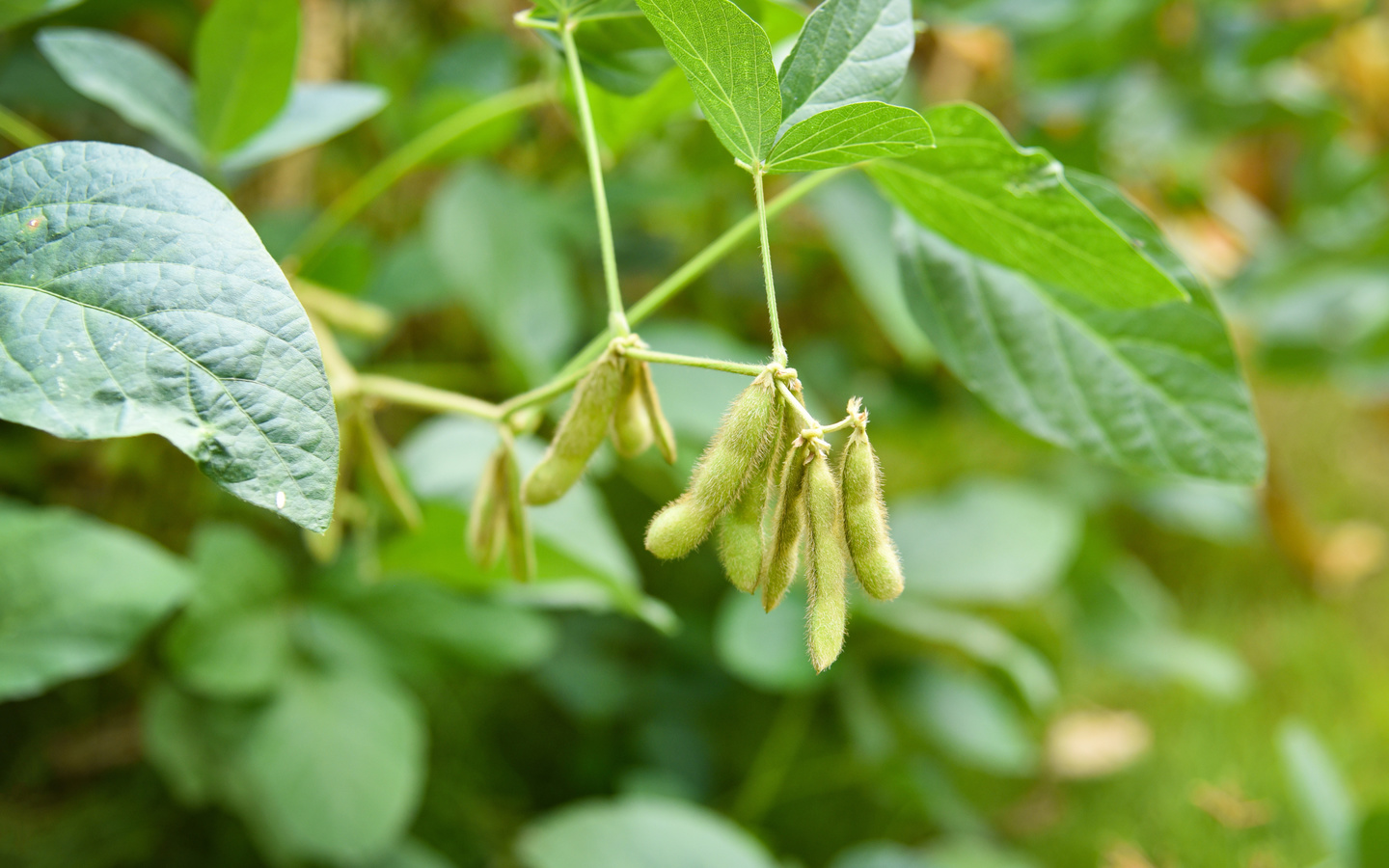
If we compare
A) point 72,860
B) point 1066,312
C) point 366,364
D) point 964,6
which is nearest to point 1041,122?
point 964,6

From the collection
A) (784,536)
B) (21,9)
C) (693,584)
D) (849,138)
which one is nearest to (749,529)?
(784,536)

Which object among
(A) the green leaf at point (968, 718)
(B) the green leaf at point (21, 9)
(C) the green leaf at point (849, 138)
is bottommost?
(A) the green leaf at point (968, 718)

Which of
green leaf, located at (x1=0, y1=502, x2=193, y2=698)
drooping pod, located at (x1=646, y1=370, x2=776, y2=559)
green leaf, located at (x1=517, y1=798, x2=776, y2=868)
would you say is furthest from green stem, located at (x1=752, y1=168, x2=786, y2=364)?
green leaf, located at (x1=517, y1=798, x2=776, y2=868)

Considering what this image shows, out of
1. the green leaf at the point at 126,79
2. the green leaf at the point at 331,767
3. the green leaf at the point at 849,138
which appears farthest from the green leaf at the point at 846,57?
the green leaf at the point at 331,767

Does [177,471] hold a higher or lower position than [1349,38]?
lower

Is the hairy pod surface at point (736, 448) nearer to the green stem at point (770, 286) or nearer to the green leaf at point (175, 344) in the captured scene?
the green stem at point (770, 286)

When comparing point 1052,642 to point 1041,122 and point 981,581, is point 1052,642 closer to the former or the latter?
point 981,581

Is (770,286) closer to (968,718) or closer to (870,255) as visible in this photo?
(870,255)
